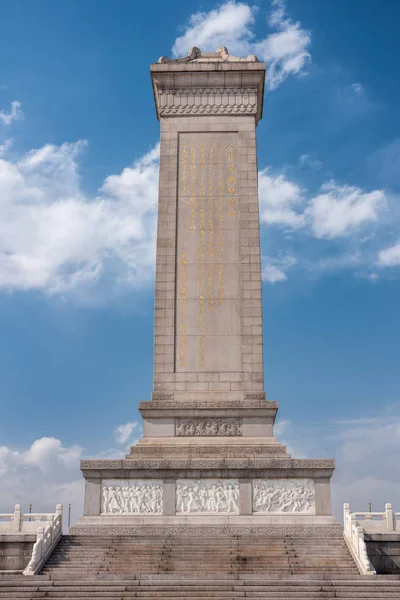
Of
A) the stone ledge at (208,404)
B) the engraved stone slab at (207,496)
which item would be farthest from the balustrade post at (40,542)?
the stone ledge at (208,404)

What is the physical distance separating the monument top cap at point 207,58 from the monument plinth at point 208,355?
0.18ft

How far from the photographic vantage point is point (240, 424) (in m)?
16.1

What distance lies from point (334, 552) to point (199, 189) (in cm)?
889

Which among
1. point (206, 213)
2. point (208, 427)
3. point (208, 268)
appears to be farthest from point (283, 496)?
point (206, 213)

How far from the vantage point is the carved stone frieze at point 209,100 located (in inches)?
725

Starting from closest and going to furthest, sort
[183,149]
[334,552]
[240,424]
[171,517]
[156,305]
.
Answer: [334,552], [171,517], [240,424], [156,305], [183,149]

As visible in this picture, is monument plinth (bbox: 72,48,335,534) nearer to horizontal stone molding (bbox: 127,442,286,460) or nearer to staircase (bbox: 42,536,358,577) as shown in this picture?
horizontal stone molding (bbox: 127,442,286,460)

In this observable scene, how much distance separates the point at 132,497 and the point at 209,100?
9760 millimetres

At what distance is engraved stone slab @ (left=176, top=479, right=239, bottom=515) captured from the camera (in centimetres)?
1445

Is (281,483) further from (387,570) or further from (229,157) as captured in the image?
(229,157)

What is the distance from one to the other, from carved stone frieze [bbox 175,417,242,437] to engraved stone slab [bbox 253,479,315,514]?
166cm

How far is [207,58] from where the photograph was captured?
18875mm

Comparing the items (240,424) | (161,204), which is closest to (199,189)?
(161,204)

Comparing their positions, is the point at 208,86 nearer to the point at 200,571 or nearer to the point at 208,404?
the point at 208,404
